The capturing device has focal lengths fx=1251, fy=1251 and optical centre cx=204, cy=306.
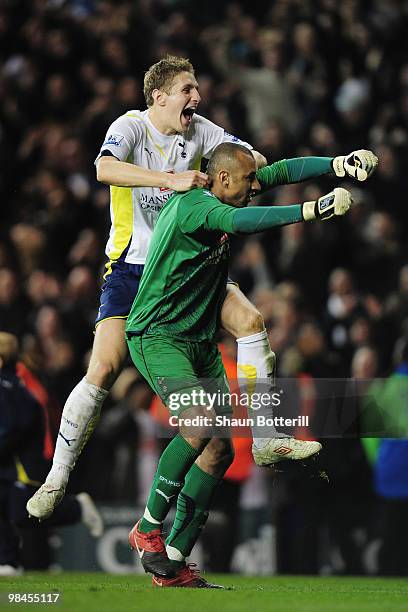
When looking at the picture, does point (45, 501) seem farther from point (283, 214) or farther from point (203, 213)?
point (283, 214)

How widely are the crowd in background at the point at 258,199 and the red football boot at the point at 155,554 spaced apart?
332cm

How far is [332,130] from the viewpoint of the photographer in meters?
14.0

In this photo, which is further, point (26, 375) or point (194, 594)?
point (26, 375)

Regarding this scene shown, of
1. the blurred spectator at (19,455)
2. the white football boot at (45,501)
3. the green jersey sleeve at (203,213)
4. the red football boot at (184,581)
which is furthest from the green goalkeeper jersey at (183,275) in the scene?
the blurred spectator at (19,455)

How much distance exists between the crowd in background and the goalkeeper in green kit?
328 cm

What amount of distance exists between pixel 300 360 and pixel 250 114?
4475mm

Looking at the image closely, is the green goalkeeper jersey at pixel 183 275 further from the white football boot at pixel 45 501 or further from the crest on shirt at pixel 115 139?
the white football boot at pixel 45 501

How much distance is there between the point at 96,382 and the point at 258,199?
615 centimetres

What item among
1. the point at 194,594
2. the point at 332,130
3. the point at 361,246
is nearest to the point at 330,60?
the point at 332,130

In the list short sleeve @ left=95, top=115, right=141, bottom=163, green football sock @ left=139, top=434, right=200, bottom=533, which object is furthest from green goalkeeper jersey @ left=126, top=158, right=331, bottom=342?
green football sock @ left=139, top=434, right=200, bottom=533

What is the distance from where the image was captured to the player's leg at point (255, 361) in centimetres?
712

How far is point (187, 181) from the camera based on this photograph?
21.9 ft

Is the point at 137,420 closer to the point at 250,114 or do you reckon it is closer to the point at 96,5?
the point at 250,114

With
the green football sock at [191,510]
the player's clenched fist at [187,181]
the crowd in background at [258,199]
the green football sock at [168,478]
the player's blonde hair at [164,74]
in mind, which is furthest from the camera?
the crowd in background at [258,199]
